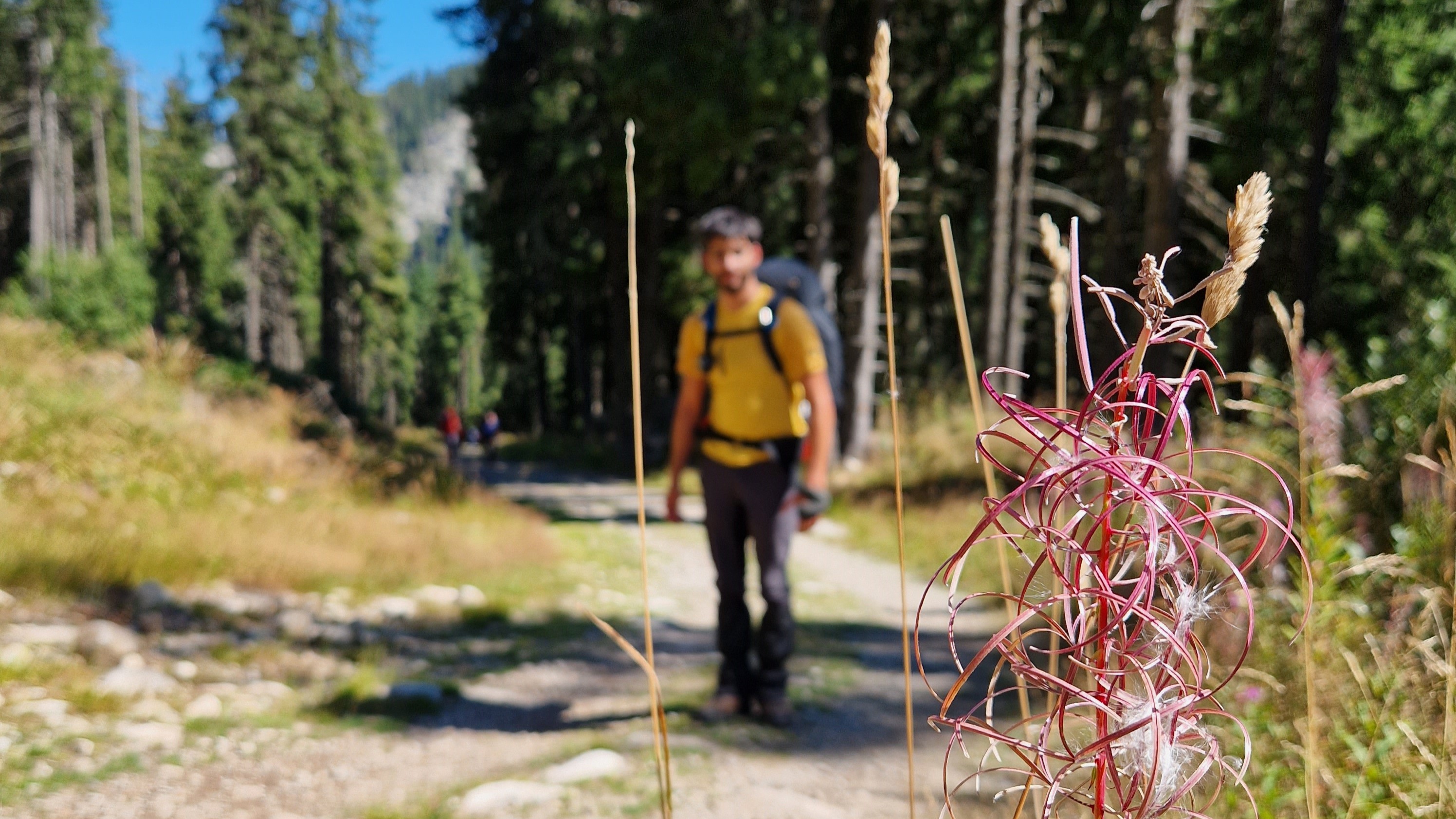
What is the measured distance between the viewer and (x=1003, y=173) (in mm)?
13352

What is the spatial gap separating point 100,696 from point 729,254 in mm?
3033

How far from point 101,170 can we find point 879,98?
51753 millimetres

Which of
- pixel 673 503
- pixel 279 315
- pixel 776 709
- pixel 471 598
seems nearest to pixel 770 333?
pixel 673 503

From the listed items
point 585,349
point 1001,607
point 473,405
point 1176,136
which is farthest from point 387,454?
point 473,405

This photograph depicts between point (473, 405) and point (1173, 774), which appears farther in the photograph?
point (473, 405)

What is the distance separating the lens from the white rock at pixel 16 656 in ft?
10.9

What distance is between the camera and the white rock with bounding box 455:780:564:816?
106 inches

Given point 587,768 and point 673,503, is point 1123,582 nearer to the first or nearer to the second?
point 587,768

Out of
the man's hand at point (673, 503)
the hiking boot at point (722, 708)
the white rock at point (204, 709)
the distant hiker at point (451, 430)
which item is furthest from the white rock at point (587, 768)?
the distant hiker at point (451, 430)

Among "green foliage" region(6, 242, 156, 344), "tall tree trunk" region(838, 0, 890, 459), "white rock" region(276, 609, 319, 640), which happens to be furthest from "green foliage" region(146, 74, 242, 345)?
"white rock" region(276, 609, 319, 640)

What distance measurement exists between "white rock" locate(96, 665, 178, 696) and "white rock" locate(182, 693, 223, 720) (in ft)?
0.60

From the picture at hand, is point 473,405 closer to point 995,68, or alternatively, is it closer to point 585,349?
point 585,349

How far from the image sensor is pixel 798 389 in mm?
3846

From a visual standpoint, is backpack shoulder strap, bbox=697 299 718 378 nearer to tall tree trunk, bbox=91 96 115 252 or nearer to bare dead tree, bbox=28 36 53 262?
tall tree trunk, bbox=91 96 115 252
